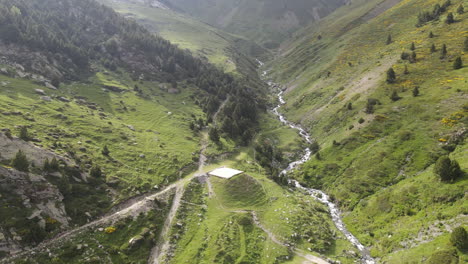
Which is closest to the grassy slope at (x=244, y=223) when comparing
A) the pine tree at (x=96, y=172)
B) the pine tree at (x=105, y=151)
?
the pine tree at (x=96, y=172)

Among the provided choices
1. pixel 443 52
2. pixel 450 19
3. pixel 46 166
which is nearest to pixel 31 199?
pixel 46 166

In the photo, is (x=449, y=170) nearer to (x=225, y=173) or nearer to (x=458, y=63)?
(x=225, y=173)

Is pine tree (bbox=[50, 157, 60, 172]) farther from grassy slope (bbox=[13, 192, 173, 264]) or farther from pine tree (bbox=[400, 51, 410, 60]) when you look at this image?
pine tree (bbox=[400, 51, 410, 60])

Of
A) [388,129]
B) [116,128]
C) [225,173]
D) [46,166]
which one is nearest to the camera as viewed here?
[46,166]

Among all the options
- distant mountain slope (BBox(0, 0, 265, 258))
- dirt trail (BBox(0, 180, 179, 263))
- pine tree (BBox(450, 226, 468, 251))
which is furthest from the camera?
distant mountain slope (BBox(0, 0, 265, 258))

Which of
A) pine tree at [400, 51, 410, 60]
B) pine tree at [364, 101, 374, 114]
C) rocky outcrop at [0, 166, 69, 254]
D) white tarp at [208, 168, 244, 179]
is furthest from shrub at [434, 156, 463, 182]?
pine tree at [400, 51, 410, 60]

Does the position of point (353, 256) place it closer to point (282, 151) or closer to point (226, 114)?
point (282, 151)

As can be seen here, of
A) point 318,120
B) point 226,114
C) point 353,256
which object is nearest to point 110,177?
point 353,256
